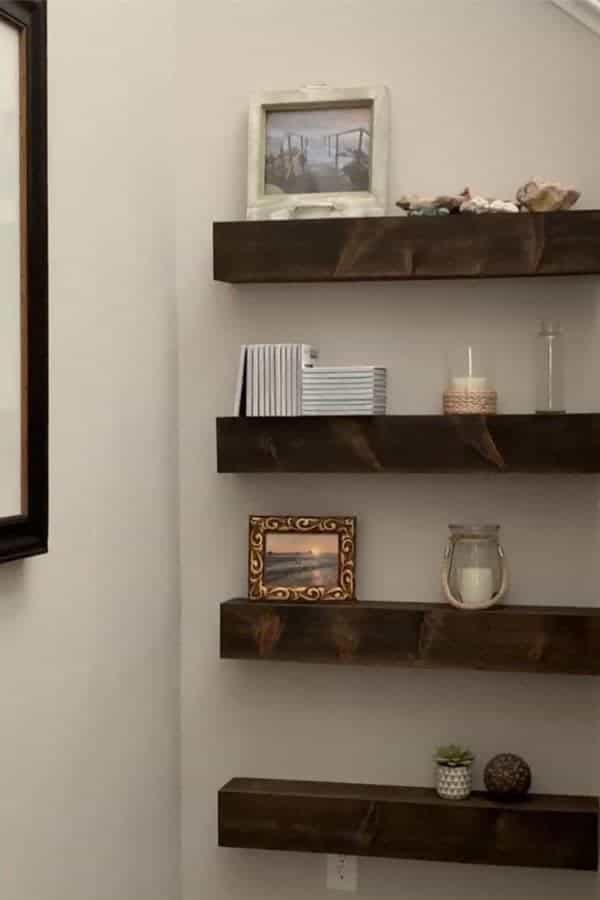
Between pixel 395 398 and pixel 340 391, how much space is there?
0.17 m

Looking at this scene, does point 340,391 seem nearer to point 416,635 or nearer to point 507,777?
point 416,635

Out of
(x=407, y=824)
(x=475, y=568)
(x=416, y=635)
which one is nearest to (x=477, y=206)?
(x=475, y=568)

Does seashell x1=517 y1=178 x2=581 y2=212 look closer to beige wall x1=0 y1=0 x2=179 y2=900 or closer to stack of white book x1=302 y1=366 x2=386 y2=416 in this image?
stack of white book x1=302 y1=366 x2=386 y2=416

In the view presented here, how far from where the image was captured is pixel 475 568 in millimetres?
3023

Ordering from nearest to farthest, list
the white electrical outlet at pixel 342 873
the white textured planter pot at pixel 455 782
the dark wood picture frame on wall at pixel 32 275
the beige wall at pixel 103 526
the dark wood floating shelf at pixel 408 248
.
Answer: the dark wood picture frame on wall at pixel 32 275, the beige wall at pixel 103 526, the dark wood floating shelf at pixel 408 248, the white textured planter pot at pixel 455 782, the white electrical outlet at pixel 342 873

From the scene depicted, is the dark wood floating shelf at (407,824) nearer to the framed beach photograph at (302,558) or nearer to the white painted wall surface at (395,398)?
the white painted wall surface at (395,398)

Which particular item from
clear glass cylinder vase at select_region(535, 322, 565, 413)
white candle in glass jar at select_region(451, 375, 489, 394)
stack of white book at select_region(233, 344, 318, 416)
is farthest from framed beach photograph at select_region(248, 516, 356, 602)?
clear glass cylinder vase at select_region(535, 322, 565, 413)

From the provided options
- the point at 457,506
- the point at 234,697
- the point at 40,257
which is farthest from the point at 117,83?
the point at 234,697

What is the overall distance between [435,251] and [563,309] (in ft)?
1.01

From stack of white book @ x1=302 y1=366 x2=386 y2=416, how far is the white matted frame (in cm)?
33

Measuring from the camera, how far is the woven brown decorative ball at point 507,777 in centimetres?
301

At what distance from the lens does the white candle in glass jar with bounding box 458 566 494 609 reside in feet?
9.89

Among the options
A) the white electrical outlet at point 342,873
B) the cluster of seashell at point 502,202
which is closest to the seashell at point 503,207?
the cluster of seashell at point 502,202

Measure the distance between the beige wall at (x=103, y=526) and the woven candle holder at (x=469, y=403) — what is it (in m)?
0.62
